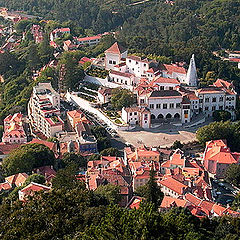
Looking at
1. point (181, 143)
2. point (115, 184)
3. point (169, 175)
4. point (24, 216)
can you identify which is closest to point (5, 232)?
point (24, 216)

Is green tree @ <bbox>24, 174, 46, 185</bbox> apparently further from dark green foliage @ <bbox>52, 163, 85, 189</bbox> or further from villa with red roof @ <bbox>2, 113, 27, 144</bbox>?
villa with red roof @ <bbox>2, 113, 27, 144</bbox>

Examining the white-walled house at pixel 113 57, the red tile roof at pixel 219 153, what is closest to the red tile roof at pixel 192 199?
the red tile roof at pixel 219 153

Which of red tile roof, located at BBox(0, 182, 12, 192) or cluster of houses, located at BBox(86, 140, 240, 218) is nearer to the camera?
cluster of houses, located at BBox(86, 140, 240, 218)

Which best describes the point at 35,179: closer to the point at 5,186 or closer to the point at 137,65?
the point at 5,186

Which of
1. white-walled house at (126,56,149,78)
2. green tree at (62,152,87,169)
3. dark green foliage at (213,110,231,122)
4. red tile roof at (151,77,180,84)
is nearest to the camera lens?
green tree at (62,152,87,169)

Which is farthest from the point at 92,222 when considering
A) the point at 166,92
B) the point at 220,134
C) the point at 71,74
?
the point at 71,74

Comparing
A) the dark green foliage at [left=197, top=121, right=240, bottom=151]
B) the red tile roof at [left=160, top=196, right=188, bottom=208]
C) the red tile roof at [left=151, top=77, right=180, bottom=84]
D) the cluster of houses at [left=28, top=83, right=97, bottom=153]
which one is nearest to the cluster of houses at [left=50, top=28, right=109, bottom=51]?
the cluster of houses at [left=28, top=83, right=97, bottom=153]
